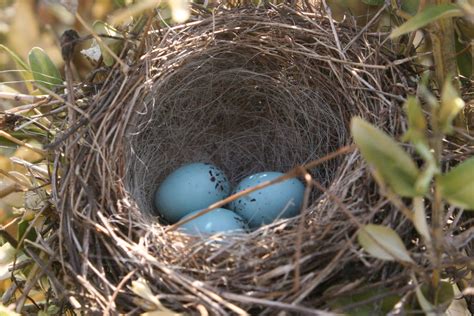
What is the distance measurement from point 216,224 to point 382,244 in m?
0.44

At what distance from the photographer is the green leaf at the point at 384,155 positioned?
2.70 ft

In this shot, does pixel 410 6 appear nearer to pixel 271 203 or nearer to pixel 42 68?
pixel 271 203

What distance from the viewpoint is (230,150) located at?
1.61 m

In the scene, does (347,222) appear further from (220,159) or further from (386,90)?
(220,159)

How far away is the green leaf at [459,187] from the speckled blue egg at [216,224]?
1.54ft

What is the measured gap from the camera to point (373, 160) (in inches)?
32.5

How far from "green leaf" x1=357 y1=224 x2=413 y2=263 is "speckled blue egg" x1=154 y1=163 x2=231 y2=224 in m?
0.58

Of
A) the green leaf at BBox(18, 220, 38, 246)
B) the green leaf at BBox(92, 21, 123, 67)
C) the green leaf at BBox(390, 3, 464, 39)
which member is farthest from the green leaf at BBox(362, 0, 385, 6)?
the green leaf at BBox(18, 220, 38, 246)

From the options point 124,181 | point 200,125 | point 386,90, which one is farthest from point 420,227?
point 200,125

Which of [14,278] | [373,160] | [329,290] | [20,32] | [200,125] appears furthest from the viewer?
[200,125]

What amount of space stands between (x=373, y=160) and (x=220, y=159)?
2.70ft

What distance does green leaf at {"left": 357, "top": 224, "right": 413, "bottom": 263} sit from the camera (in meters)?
0.90

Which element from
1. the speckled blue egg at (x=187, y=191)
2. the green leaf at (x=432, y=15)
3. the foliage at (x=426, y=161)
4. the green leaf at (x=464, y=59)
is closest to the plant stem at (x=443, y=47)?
the green leaf at (x=464, y=59)

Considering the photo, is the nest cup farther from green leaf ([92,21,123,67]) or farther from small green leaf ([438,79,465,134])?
small green leaf ([438,79,465,134])
